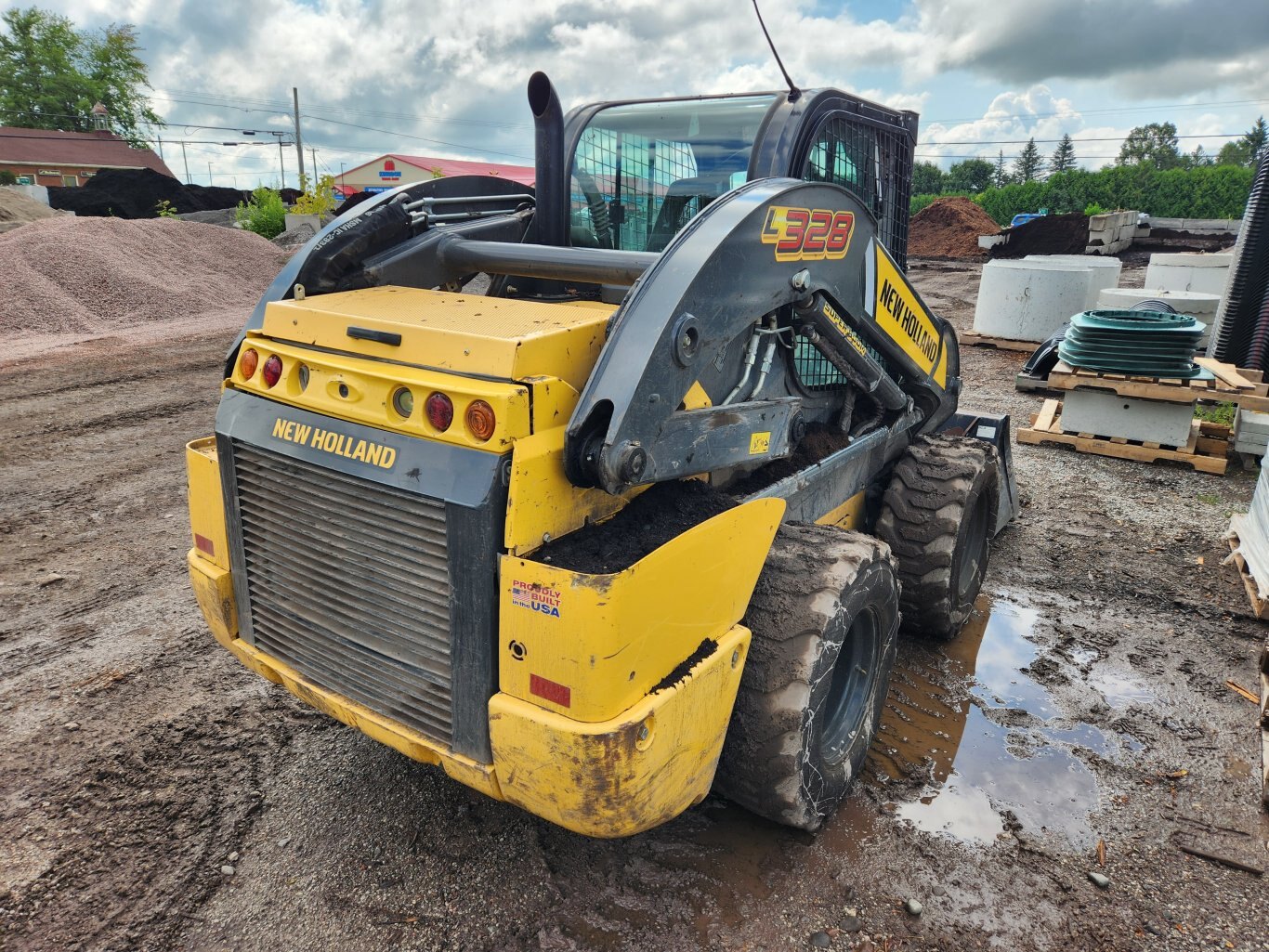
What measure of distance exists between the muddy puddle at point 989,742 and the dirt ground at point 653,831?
0.01 meters

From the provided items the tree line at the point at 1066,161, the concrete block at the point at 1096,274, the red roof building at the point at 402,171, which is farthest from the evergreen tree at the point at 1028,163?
the concrete block at the point at 1096,274

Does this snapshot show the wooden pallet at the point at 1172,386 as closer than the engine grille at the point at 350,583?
No

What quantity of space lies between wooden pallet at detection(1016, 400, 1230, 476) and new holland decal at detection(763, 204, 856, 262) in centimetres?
521

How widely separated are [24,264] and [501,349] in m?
14.7

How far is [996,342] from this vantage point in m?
12.1

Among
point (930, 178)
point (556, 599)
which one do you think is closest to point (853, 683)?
point (556, 599)

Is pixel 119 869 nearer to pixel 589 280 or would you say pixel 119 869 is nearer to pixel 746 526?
pixel 746 526

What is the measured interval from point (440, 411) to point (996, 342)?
1134 centimetres

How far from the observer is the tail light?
84.2 inches

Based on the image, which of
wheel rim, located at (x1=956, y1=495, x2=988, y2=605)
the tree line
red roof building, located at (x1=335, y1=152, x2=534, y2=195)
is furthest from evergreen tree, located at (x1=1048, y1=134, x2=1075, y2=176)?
wheel rim, located at (x1=956, y1=495, x2=988, y2=605)

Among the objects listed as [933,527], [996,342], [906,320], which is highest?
[906,320]

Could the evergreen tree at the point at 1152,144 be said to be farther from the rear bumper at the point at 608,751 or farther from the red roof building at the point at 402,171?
the rear bumper at the point at 608,751

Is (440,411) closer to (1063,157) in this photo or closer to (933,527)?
(933,527)

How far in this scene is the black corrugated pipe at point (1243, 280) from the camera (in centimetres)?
827
